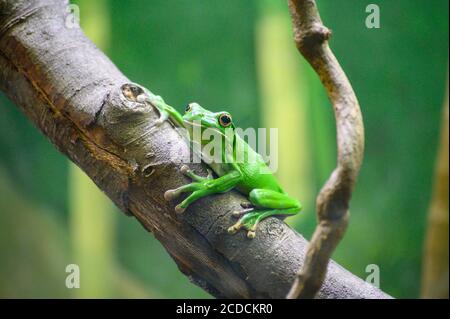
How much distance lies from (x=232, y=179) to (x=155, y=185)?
253mm

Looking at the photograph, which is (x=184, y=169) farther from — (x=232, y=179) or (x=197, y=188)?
(x=232, y=179)

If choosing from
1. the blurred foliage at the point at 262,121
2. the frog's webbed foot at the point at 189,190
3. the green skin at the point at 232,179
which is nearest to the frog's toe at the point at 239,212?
the green skin at the point at 232,179

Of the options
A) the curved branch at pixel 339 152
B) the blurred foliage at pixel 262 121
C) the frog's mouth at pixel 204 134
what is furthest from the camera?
the blurred foliage at pixel 262 121

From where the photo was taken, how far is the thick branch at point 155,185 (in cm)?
136

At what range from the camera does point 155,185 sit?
53.4 inches

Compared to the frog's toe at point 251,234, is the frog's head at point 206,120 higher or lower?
higher

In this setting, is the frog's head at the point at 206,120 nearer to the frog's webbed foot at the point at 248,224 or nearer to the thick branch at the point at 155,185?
the thick branch at the point at 155,185

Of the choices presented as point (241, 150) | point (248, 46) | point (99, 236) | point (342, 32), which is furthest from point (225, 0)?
point (99, 236)

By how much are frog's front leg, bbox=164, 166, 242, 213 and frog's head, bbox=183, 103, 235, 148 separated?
195mm

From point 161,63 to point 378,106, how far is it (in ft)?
4.31

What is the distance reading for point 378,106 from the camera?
2.75 metres

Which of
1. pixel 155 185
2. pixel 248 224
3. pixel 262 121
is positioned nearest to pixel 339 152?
pixel 248 224

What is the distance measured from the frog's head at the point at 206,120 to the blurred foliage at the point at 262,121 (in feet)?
3.26

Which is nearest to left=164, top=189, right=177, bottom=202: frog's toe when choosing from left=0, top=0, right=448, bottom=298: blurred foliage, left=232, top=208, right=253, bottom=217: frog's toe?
left=232, top=208, right=253, bottom=217: frog's toe
